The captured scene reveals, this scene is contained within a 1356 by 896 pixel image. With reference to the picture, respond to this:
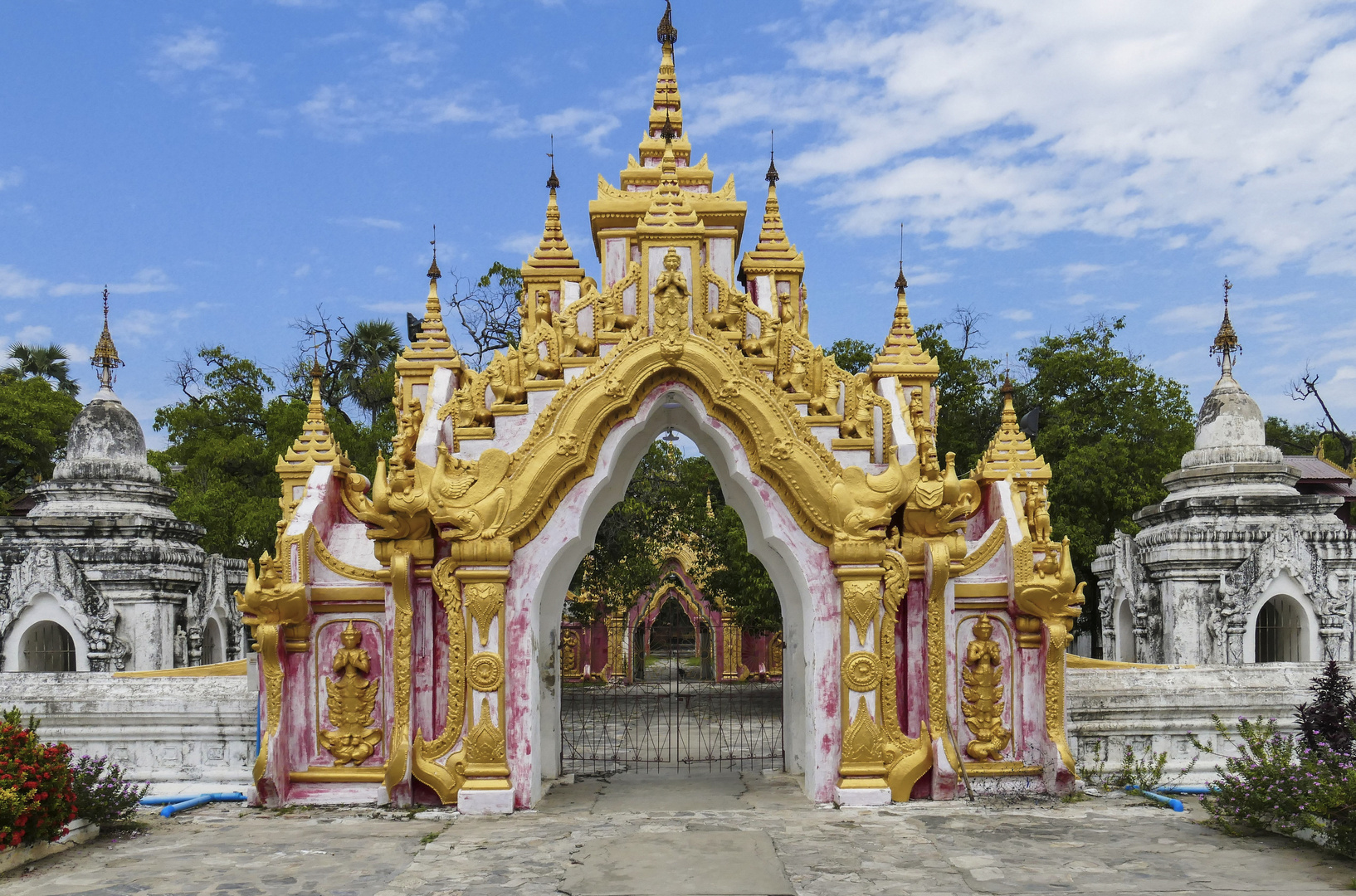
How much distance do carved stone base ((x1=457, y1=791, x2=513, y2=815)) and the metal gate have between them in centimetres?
282

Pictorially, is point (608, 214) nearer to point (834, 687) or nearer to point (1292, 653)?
point (834, 687)

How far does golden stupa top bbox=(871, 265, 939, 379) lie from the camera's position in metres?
12.3

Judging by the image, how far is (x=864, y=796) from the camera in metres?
10.8

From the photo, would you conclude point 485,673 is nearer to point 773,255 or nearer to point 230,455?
point 773,255

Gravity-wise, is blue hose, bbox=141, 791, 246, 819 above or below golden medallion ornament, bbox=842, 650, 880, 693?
below

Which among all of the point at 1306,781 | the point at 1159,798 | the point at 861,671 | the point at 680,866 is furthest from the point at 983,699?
the point at 680,866

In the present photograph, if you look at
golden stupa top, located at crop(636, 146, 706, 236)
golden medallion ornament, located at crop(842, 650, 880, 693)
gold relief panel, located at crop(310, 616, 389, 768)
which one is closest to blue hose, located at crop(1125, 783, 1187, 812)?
golden medallion ornament, located at crop(842, 650, 880, 693)

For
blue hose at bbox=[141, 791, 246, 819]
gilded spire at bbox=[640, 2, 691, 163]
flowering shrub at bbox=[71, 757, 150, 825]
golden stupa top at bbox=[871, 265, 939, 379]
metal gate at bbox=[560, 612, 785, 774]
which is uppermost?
gilded spire at bbox=[640, 2, 691, 163]

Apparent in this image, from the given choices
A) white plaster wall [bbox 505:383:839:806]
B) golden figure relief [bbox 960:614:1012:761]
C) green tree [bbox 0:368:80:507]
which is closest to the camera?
white plaster wall [bbox 505:383:839:806]

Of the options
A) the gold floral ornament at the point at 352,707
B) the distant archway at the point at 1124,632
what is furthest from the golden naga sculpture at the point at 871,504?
the distant archway at the point at 1124,632

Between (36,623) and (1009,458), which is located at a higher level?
(1009,458)

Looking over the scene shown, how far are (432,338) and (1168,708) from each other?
920cm

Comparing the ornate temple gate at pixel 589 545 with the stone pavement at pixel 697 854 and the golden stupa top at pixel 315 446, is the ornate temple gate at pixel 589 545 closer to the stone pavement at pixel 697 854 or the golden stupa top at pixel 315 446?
the stone pavement at pixel 697 854

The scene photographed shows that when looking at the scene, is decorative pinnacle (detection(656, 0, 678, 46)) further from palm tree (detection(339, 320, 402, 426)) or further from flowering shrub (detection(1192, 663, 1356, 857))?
palm tree (detection(339, 320, 402, 426))
